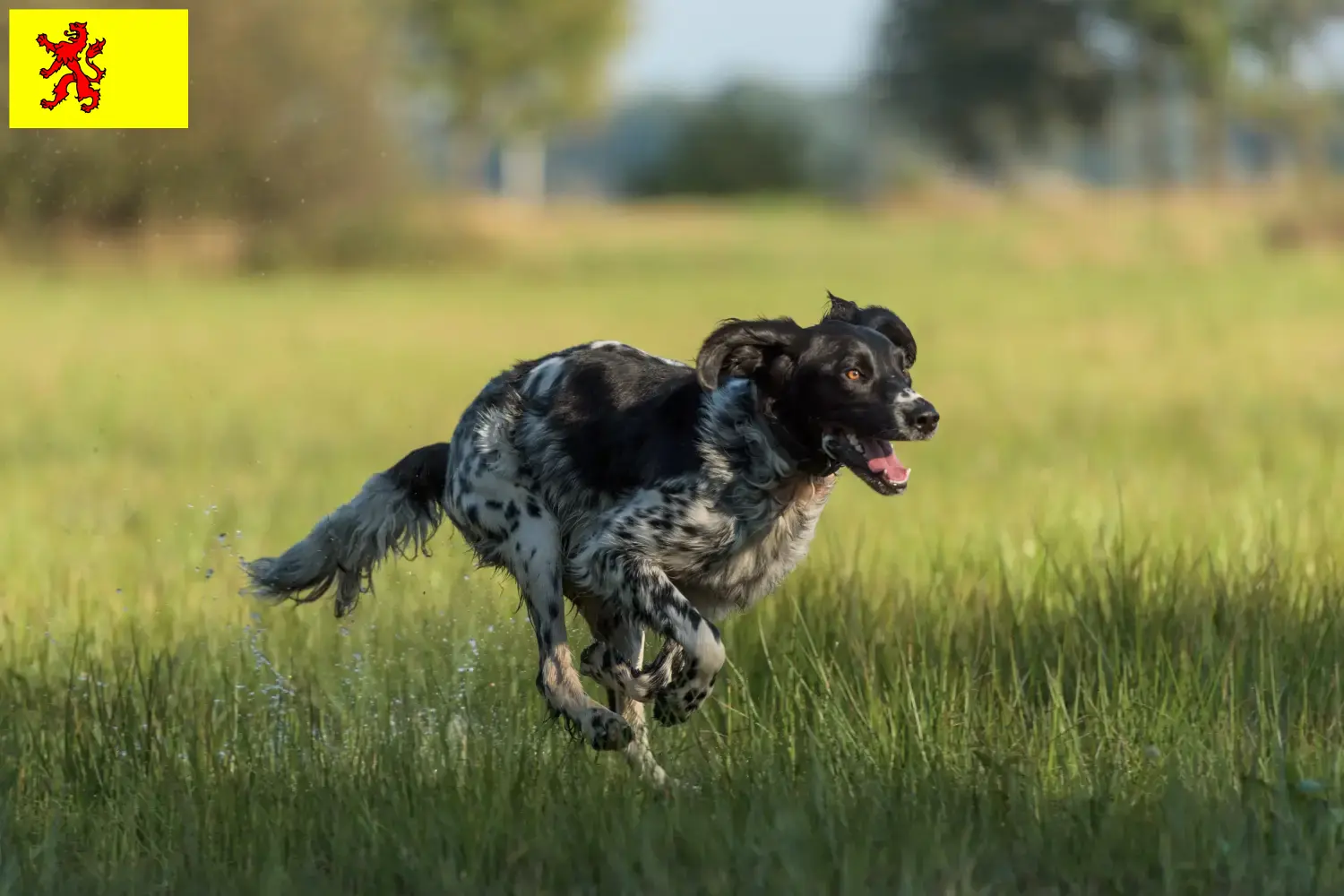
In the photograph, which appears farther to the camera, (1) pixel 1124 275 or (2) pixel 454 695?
(1) pixel 1124 275

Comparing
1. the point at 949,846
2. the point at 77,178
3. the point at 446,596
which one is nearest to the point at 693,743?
the point at 949,846

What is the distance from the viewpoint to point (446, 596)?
24.6ft

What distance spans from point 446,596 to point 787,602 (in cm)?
153

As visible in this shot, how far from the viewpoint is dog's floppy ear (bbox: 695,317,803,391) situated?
5.51m

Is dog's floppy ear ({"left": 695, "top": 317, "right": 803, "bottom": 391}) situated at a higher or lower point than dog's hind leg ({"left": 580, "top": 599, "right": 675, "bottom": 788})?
higher

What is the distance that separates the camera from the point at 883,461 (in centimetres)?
550

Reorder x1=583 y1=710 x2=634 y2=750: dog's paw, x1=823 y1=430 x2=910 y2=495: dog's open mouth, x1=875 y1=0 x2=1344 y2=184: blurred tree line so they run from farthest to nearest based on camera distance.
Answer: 1. x1=875 y1=0 x2=1344 y2=184: blurred tree line
2. x1=823 y1=430 x2=910 y2=495: dog's open mouth
3. x1=583 y1=710 x2=634 y2=750: dog's paw

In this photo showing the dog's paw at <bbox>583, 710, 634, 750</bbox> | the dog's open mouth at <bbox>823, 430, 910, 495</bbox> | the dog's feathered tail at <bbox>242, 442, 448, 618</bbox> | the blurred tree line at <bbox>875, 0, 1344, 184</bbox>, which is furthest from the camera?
the blurred tree line at <bbox>875, 0, 1344, 184</bbox>

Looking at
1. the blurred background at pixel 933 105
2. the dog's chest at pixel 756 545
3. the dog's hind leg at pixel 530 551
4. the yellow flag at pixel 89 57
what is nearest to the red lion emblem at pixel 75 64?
the yellow flag at pixel 89 57

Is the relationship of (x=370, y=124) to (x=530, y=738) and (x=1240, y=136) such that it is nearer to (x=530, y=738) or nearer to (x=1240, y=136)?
(x=530, y=738)

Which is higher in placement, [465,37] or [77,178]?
[465,37]

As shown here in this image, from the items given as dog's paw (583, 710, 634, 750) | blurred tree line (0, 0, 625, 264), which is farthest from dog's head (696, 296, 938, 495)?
blurred tree line (0, 0, 625, 264)

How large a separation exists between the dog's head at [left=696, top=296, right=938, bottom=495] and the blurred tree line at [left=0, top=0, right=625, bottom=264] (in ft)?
67.8

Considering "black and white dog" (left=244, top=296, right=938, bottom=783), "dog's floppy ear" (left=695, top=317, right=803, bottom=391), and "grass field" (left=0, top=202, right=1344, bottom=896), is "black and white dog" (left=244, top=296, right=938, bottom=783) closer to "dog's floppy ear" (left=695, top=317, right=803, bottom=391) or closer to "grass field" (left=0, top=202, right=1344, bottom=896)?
"dog's floppy ear" (left=695, top=317, right=803, bottom=391)
